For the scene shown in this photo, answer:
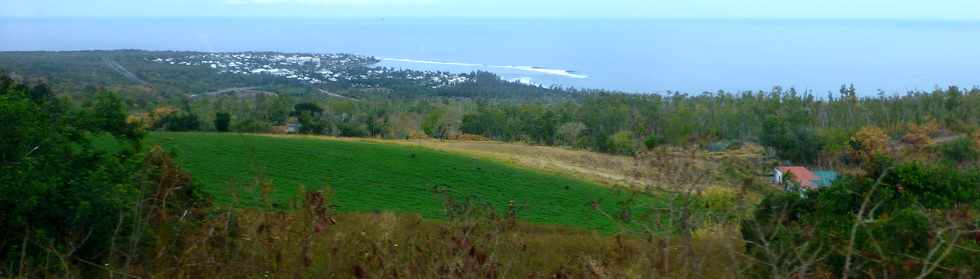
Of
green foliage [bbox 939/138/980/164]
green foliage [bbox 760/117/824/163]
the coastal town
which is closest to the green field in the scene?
green foliage [bbox 760/117/824/163]

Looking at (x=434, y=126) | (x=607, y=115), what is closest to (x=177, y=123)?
(x=434, y=126)

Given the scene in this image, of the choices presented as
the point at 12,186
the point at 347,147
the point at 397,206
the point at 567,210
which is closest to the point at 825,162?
the point at 567,210

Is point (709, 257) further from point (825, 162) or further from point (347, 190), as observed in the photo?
point (825, 162)

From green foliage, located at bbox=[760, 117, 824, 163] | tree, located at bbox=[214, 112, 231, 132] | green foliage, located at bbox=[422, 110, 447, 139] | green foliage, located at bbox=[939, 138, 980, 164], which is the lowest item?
green foliage, located at bbox=[422, 110, 447, 139]

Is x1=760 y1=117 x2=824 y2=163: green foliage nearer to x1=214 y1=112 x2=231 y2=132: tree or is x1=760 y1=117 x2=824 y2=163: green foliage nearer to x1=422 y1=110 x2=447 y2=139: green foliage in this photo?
x1=422 y1=110 x2=447 y2=139: green foliage

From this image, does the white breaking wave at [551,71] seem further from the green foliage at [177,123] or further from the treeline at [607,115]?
the green foliage at [177,123]

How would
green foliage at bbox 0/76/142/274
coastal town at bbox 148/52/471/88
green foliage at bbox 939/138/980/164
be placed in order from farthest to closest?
coastal town at bbox 148/52/471/88 < green foliage at bbox 939/138/980/164 < green foliage at bbox 0/76/142/274
